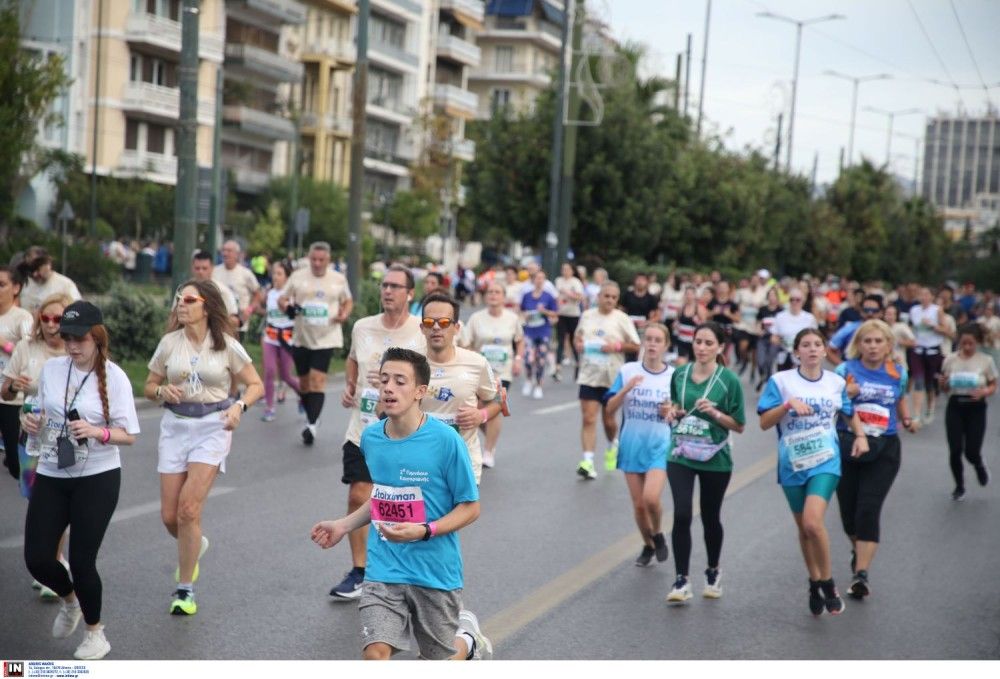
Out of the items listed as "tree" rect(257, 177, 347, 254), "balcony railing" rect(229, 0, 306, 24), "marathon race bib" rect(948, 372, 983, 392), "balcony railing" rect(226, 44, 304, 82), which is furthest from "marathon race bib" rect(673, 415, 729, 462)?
"balcony railing" rect(226, 44, 304, 82)

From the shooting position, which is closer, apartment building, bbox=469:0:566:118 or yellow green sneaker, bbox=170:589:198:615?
yellow green sneaker, bbox=170:589:198:615

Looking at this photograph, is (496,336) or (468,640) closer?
(468,640)

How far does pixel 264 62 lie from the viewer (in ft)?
217

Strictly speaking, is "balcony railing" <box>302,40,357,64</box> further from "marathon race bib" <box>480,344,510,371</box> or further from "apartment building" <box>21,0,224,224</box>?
"marathon race bib" <box>480,344,510,371</box>

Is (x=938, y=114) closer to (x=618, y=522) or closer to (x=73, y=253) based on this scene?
(x=618, y=522)

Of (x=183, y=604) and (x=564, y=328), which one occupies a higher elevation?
(x=564, y=328)

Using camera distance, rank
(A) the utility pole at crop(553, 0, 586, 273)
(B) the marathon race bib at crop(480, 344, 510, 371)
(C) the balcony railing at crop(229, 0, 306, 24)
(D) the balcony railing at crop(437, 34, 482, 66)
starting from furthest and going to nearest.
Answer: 1. (D) the balcony railing at crop(437, 34, 482, 66)
2. (C) the balcony railing at crop(229, 0, 306, 24)
3. (A) the utility pole at crop(553, 0, 586, 273)
4. (B) the marathon race bib at crop(480, 344, 510, 371)

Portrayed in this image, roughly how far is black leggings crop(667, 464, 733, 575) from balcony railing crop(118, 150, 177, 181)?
49.9 m

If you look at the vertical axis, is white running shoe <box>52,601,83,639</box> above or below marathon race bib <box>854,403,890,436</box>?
below

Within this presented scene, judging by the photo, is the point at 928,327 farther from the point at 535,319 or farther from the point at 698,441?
the point at 698,441

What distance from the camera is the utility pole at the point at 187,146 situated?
1677 cm

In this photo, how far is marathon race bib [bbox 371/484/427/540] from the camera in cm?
563

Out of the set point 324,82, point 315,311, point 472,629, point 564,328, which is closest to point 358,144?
point 564,328

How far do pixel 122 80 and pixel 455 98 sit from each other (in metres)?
31.4
